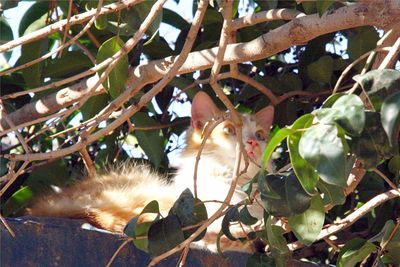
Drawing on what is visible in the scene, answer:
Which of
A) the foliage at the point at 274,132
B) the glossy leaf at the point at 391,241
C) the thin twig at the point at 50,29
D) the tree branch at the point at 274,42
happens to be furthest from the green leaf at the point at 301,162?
the thin twig at the point at 50,29

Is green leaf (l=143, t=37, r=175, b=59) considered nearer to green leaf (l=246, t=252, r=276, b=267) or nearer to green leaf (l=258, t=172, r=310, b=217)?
green leaf (l=246, t=252, r=276, b=267)

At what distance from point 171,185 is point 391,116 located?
190 cm

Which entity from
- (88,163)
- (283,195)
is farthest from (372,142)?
(88,163)

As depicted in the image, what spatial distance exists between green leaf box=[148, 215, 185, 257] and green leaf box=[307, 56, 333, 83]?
1.18m

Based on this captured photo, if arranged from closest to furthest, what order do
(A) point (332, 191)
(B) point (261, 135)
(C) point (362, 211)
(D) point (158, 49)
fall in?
(A) point (332, 191), (C) point (362, 211), (D) point (158, 49), (B) point (261, 135)

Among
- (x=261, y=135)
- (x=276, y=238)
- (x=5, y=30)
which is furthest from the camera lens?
(x=261, y=135)

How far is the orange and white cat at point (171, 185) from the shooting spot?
9.20 feet

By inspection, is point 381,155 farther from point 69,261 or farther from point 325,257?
point 325,257

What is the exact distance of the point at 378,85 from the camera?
5.24 feet

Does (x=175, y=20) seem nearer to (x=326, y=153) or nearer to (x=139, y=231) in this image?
(x=139, y=231)

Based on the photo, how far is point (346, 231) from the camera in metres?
3.12

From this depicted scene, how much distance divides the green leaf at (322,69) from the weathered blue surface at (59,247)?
3.31ft

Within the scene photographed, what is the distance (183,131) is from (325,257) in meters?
0.88

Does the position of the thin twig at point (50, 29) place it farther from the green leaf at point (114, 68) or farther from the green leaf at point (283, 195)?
the green leaf at point (283, 195)
